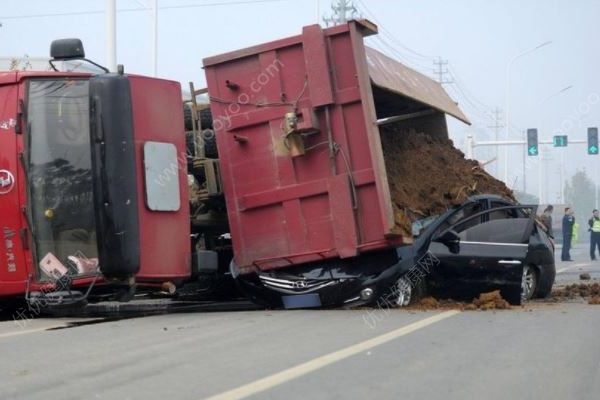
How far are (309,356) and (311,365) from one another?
379 millimetres

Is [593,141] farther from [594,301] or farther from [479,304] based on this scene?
[479,304]

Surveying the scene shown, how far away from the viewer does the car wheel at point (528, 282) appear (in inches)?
415

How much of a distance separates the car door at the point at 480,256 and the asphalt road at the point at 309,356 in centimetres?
64

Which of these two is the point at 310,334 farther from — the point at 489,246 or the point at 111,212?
the point at 489,246

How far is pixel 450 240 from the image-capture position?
9781mm

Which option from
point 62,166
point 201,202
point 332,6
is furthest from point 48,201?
point 332,6

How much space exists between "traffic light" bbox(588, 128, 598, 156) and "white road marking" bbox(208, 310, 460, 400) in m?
27.2

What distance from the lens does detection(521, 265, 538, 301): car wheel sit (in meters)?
10.5

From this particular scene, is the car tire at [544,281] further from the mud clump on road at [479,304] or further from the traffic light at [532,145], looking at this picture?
the traffic light at [532,145]

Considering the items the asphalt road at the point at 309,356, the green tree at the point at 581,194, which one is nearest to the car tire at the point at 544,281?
the asphalt road at the point at 309,356

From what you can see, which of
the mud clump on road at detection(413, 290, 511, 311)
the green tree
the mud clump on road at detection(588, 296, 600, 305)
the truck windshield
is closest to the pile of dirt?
the mud clump on road at detection(413, 290, 511, 311)

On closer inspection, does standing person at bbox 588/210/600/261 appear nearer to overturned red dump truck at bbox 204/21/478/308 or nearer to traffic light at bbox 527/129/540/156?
traffic light at bbox 527/129/540/156

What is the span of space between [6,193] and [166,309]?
9.42ft

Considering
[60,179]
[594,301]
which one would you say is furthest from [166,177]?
[594,301]
